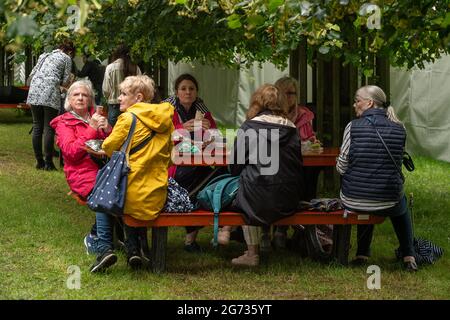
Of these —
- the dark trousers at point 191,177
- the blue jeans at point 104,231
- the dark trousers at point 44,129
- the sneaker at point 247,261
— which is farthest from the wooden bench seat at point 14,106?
the sneaker at point 247,261

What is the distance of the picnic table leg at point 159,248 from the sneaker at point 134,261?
105 millimetres

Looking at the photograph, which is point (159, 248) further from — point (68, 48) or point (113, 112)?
point (68, 48)

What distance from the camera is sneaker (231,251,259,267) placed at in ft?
24.7

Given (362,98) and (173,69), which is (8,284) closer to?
(362,98)

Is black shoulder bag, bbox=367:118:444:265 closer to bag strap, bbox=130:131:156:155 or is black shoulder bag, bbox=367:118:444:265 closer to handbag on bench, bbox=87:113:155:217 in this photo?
bag strap, bbox=130:131:156:155

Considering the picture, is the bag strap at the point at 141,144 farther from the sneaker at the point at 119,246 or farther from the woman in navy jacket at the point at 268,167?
the sneaker at the point at 119,246

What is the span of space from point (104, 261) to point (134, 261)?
0.26 meters

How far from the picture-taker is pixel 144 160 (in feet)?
22.9

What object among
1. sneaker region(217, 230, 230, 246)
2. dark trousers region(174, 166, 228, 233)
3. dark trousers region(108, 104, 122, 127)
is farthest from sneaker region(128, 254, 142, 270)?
dark trousers region(108, 104, 122, 127)

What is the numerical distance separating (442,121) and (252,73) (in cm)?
673

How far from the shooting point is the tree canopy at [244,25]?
562 centimetres

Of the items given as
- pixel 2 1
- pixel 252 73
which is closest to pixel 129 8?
pixel 2 1

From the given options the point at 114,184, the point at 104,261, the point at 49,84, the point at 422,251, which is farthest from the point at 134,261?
the point at 49,84

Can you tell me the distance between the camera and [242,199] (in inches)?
283
